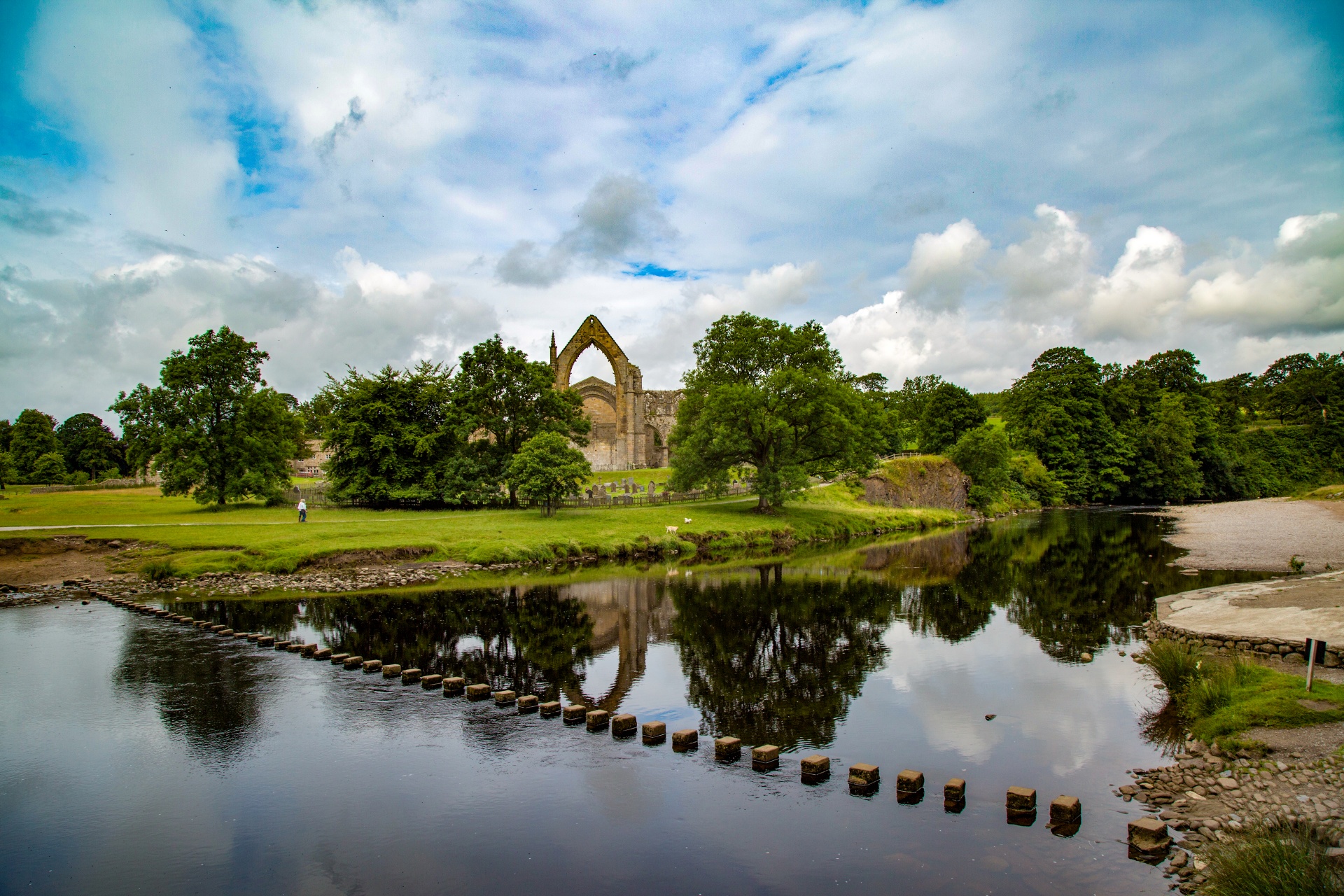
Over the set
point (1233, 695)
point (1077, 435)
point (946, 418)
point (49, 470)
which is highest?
point (946, 418)

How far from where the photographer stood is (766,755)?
966 cm

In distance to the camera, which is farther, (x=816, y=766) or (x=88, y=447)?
(x=88, y=447)

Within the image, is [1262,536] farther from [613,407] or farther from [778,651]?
[613,407]

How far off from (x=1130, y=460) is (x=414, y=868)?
238 feet

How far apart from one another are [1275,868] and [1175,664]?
6.93 metres

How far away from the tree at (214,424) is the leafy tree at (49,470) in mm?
34487

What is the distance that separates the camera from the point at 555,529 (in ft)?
109

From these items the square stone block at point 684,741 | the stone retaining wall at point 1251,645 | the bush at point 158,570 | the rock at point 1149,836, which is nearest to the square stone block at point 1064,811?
the rock at point 1149,836

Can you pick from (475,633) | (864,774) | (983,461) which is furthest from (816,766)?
(983,461)

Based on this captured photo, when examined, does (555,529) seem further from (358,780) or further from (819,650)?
(358,780)

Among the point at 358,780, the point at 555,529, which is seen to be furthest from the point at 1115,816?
the point at 555,529

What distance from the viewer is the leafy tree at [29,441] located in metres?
66.9

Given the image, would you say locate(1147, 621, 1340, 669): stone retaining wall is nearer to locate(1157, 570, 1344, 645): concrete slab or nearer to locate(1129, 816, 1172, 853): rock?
locate(1157, 570, 1344, 645): concrete slab

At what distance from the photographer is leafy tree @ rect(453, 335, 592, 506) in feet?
134
